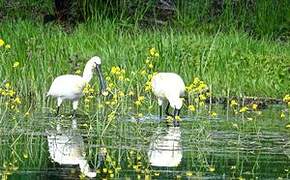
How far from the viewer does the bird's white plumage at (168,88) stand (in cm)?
1404

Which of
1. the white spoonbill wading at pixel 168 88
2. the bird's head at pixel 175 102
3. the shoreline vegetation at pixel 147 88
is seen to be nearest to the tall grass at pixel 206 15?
the shoreline vegetation at pixel 147 88

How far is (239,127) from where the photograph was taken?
12.5 m

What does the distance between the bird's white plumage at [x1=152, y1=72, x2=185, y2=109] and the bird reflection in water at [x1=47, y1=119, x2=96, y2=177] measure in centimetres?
201

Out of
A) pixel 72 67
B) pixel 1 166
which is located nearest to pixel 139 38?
pixel 72 67

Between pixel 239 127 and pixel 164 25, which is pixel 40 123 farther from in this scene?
pixel 164 25

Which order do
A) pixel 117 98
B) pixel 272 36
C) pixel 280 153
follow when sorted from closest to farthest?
pixel 280 153 < pixel 117 98 < pixel 272 36

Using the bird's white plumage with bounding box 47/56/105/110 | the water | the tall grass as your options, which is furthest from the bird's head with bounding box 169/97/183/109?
the tall grass

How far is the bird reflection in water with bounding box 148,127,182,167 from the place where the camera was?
9.62m

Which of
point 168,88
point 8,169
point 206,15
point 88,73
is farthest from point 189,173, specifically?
point 206,15

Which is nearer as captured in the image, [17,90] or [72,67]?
[17,90]

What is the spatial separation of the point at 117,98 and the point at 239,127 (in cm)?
137

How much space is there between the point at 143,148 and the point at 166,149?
21 cm

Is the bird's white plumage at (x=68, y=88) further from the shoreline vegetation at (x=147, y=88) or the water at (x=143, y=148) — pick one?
the water at (x=143, y=148)

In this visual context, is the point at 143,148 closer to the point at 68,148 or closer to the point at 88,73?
the point at 68,148
